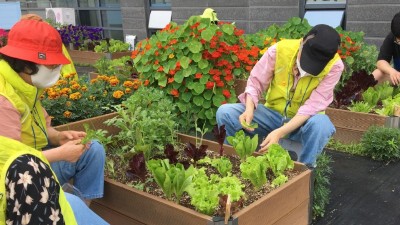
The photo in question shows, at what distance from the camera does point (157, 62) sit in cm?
377

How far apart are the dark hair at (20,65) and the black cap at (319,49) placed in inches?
60.7

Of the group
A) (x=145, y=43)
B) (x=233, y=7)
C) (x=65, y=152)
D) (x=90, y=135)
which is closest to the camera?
(x=65, y=152)

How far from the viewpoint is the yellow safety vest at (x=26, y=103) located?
6.17 ft

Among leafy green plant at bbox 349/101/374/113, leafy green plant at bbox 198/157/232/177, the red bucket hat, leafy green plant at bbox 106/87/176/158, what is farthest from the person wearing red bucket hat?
leafy green plant at bbox 349/101/374/113

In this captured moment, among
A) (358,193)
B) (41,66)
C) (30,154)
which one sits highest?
(41,66)

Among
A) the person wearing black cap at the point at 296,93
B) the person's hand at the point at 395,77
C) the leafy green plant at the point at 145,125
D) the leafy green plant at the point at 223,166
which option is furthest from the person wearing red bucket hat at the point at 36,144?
the person's hand at the point at 395,77

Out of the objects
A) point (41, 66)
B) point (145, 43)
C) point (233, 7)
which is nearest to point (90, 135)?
point (41, 66)

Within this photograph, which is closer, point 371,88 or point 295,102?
point 295,102

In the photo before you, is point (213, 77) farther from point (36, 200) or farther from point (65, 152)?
point (36, 200)

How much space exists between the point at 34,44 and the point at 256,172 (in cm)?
129

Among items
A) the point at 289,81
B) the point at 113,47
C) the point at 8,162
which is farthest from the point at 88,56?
the point at 8,162

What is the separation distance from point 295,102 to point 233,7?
507cm

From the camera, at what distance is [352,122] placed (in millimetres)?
3604

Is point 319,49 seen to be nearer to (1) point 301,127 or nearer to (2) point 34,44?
(1) point 301,127
